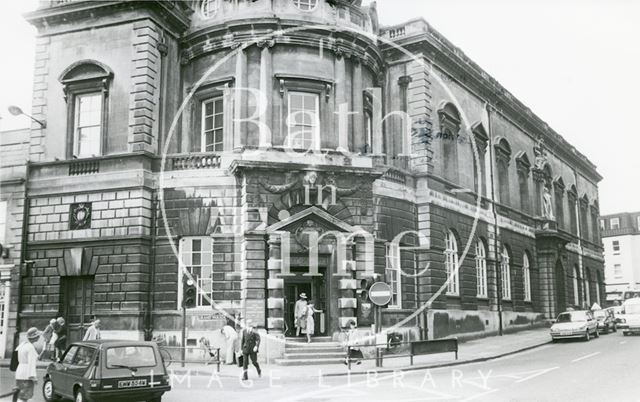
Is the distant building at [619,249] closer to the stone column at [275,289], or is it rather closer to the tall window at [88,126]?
the stone column at [275,289]

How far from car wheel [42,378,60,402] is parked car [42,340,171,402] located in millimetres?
571

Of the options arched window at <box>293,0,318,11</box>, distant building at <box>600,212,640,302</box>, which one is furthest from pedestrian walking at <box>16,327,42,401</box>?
distant building at <box>600,212,640,302</box>

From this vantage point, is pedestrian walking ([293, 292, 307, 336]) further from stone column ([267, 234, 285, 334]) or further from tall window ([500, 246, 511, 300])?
tall window ([500, 246, 511, 300])

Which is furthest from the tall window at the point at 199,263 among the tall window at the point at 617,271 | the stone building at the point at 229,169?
the tall window at the point at 617,271

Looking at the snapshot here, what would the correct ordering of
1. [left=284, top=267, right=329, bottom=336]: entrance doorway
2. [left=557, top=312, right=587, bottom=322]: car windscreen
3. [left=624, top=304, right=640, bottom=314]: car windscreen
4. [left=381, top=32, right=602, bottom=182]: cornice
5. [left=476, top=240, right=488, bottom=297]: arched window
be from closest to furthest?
[left=284, top=267, right=329, bottom=336]: entrance doorway
[left=381, top=32, right=602, bottom=182]: cornice
[left=557, top=312, right=587, bottom=322]: car windscreen
[left=624, top=304, right=640, bottom=314]: car windscreen
[left=476, top=240, right=488, bottom=297]: arched window

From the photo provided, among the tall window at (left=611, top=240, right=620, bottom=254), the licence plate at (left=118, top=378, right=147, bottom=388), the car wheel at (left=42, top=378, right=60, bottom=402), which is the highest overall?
the tall window at (left=611, top=240, right=620, bottom=254)

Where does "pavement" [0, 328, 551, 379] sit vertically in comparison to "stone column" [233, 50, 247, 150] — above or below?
below

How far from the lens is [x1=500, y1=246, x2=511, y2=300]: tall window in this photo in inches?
1504

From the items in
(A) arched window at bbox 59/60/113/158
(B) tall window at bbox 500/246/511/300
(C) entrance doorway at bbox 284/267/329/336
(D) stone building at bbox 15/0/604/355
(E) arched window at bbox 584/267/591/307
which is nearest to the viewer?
(D) stone building at bbox 15/0/604/355

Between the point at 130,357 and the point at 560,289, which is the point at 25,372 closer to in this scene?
the point at 130,357

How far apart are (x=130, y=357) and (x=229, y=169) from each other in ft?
39.3

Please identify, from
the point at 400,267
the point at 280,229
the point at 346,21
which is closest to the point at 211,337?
the point at 280,229

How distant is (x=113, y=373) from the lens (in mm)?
14117

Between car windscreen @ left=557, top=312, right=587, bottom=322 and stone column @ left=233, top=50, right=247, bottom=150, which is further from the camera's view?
car windscreen @ left=557, top=312, right=587, bottom=322
